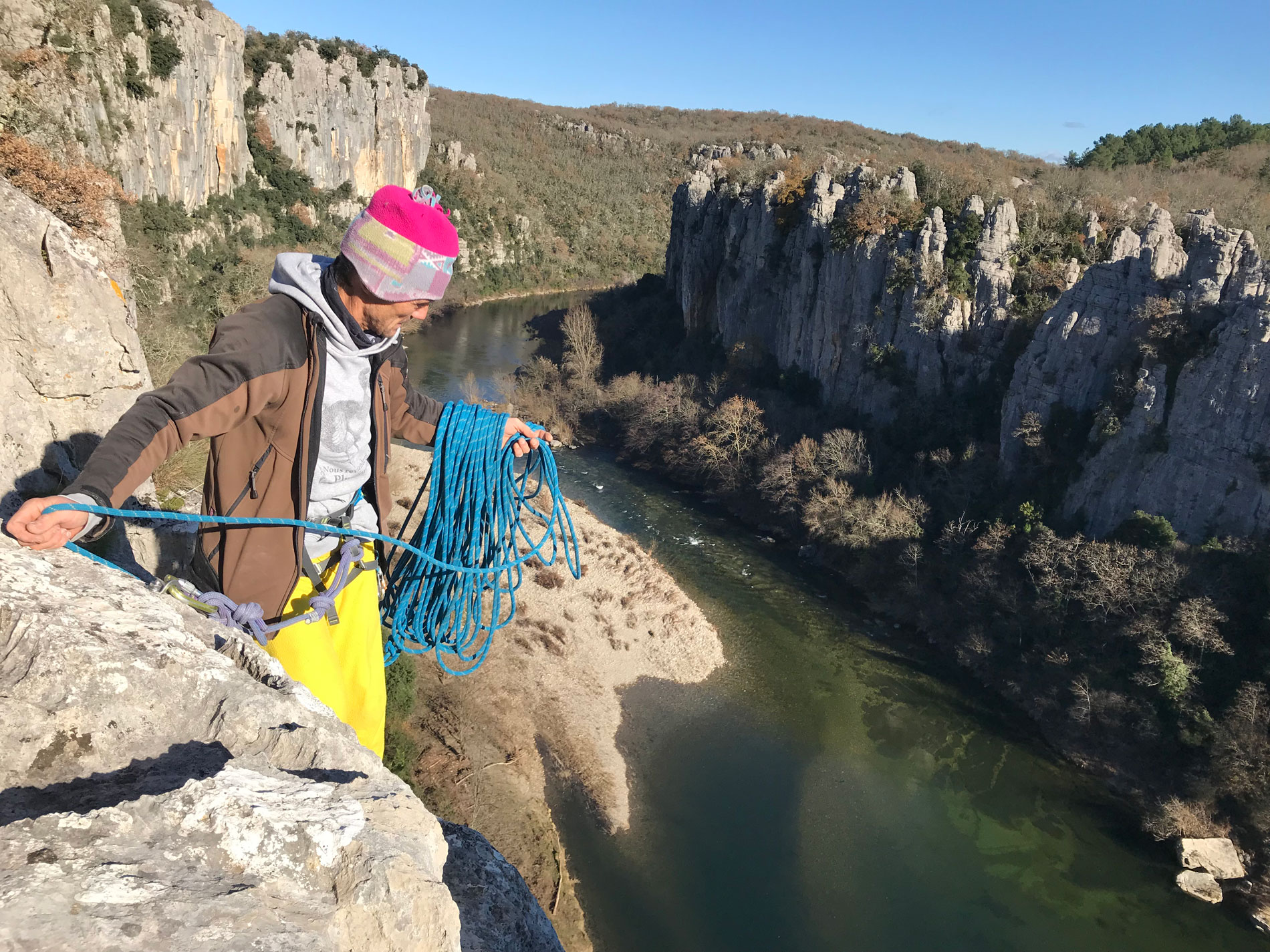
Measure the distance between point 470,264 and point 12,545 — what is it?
63.9 meters

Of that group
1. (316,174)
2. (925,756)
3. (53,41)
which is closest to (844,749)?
(925,756)

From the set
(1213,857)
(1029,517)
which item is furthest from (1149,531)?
(1213,857)

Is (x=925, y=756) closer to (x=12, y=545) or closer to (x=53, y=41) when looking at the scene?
(x=12, y=545)

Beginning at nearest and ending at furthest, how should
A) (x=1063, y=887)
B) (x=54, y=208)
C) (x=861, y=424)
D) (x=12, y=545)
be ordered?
(x=12, y=545), (x=54, y=208), (x=1063, y=887), (x=861, y=424)

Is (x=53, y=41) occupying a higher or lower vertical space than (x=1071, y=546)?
higher

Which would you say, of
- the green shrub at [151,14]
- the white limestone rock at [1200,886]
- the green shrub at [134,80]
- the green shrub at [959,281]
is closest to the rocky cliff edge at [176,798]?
the white limestone rock at [1200,886]

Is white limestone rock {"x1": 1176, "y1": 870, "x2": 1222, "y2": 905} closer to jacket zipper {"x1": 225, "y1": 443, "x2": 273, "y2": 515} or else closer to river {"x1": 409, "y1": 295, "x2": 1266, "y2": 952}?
river {"x1": 409, "y1": 295, "x2": 1266, "y2": 952}

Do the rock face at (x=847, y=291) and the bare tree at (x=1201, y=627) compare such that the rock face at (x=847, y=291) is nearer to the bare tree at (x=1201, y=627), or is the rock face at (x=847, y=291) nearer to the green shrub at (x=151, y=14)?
the bare tree at (x=1201, y=627)

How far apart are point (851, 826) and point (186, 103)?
36.3 m

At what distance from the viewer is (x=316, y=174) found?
4812 centimetres

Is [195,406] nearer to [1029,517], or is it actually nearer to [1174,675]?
[1174,675]

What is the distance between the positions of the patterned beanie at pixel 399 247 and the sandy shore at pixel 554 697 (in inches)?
494

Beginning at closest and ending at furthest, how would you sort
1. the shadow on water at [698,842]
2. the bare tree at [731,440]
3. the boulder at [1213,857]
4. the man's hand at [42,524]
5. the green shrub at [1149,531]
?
1. the man's hand at [42,524]
2. the shadow on water at [698,842]
3. the boulder at [1213,857]
4. the green shrub at [1149,531]
5. the bare tree at [731,440]

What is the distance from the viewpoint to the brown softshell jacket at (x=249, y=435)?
2.27m
